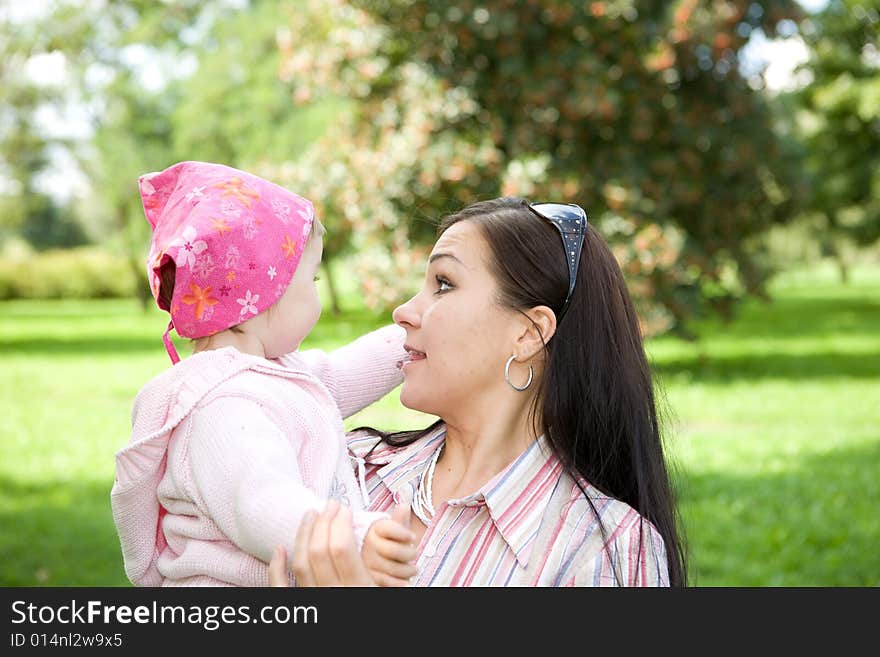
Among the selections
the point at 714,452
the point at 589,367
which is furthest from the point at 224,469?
the point at 714,452

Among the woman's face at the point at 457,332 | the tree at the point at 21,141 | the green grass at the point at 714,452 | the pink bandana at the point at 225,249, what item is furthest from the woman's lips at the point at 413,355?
the tree at the point at 21,141

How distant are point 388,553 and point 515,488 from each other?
0.54m

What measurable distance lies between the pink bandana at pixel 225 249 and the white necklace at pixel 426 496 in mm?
556

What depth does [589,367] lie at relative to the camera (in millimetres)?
2195

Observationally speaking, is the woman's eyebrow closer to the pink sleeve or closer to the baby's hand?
the pink sleeve

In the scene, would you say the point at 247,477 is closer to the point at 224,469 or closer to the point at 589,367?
the point at 224,469

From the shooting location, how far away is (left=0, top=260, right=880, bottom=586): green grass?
6199mm

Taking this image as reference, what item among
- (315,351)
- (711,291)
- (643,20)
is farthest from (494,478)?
(711,291)

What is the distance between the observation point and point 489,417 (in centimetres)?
226

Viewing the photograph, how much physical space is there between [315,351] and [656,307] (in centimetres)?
972

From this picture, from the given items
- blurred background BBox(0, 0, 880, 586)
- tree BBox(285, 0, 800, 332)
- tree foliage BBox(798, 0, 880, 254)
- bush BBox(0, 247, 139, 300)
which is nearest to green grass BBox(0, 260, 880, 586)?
blurred background BBox(0, 0, 880, 586)

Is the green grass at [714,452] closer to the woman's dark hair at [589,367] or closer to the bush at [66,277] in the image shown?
the woman's dark hair at [589,367]

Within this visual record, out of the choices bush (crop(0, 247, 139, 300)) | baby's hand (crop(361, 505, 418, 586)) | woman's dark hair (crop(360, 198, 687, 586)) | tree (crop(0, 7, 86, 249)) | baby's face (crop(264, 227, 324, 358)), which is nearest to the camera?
baby's hand (crop(361, 505, 418, 586))
